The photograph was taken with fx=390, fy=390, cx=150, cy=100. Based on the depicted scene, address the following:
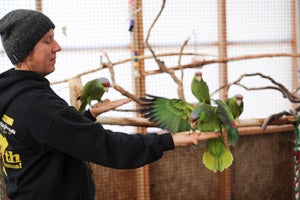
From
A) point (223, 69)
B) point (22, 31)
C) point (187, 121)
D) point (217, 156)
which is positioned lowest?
point (217, 156)

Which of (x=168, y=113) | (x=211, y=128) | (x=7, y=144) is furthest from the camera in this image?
(x=168, y=113)

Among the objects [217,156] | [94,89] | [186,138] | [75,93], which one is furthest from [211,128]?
[75,93]

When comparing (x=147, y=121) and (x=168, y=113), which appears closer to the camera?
(x=168, y=113)

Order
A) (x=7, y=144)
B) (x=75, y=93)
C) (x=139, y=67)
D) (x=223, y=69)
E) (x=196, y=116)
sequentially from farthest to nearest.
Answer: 1. (x=223, y=69)
2. (x=139, y=67)
3. (x=75, y=93)
4. (x=196, y=116)
5. (x=7, y=144)

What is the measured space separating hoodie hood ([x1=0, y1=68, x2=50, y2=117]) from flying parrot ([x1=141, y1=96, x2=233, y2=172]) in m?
0.54

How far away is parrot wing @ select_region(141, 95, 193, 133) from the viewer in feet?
4.40

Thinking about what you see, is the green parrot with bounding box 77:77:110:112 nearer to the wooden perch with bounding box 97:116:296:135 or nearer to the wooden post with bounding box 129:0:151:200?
the wooden perch with bounding box 97:116:296:135

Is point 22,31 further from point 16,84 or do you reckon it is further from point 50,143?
point 50,143

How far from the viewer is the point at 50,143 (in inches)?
31.2

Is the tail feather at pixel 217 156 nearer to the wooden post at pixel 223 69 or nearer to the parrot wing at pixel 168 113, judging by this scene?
the parrot wing at pixel 168 113

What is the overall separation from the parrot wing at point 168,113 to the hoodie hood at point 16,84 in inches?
21.4

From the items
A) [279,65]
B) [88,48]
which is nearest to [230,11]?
[279,65]

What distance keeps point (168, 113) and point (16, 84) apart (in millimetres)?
614

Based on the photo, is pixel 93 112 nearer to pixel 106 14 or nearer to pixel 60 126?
pixel 60 126
